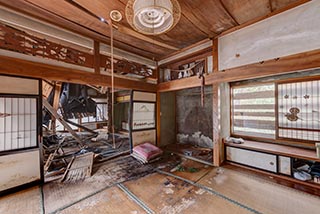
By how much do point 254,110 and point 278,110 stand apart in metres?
0.50

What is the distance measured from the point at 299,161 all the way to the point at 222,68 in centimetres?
260

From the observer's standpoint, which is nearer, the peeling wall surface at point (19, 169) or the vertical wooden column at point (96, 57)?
the peeling wall surface at point (19, 169)

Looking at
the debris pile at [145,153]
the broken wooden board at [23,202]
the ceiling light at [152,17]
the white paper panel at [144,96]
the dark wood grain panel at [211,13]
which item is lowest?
the broken wooden board at [23,202]

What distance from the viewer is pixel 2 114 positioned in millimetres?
2551

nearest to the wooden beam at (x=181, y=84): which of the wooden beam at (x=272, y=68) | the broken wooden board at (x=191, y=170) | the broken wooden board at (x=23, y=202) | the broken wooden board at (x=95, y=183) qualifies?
the wooden beam at (x=272, y=68)

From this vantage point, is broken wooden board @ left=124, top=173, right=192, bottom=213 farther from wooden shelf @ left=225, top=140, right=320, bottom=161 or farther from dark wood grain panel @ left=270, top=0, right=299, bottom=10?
dark wood grain panel @ left=270, top=0, right=299, bottom=10

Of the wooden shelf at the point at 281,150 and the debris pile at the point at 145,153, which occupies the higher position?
the wooden shelf at the point at 281,150

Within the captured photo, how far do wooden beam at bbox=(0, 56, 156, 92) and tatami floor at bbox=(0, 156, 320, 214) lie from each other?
2.19 meters

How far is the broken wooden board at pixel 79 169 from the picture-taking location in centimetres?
303

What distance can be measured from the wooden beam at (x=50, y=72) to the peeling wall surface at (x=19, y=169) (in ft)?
5.05

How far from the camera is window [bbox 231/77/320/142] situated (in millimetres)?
3045

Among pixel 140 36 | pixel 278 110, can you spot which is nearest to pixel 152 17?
pixel 140 36

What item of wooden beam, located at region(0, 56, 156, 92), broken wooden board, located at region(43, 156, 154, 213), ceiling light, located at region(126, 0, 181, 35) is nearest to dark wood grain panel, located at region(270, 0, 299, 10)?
ceiling light, located at region(126, 0, 181, 35)

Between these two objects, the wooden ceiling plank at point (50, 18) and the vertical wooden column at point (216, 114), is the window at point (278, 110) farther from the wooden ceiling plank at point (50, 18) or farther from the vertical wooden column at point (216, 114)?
the wooden ceiling plank at point (50, 18)
